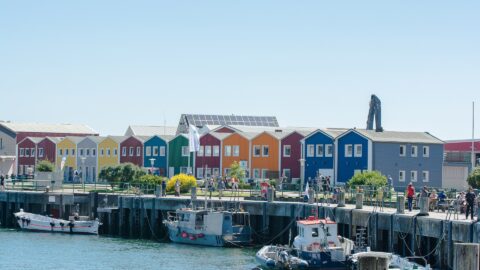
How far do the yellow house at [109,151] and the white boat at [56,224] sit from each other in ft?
124

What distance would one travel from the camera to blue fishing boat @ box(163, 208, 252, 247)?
60.9 meters

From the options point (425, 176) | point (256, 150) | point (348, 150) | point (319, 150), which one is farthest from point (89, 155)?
point (425, 176)

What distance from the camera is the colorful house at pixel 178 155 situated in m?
104

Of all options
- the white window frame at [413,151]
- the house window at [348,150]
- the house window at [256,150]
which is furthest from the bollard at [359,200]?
the house window at [256,150]

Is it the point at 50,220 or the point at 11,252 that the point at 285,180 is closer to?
the point at 50,220

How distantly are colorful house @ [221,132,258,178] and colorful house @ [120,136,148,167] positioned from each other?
1249 centimetres

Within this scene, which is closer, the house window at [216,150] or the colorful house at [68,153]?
the house window at [216,150]

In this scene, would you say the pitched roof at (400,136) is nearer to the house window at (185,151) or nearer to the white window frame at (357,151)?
the white window frame at (357,151)

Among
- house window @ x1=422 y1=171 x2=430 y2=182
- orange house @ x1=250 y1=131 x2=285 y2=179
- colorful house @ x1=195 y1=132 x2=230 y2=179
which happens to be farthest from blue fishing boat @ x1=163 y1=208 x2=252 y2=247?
colorful house @ x1=195 y1=132 x2=230 y2=179

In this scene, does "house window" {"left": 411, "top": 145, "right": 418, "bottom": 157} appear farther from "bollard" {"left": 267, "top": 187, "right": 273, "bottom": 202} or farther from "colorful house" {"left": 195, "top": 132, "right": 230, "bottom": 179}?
"bollard" {"left": 267, "top": 187, "right": 273, "bottom": 202}

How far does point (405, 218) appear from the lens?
45.8 meters

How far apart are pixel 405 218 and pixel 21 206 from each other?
41.7 metres

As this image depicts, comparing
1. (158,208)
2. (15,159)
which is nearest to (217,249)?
(158,208)

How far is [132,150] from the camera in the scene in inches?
4370
